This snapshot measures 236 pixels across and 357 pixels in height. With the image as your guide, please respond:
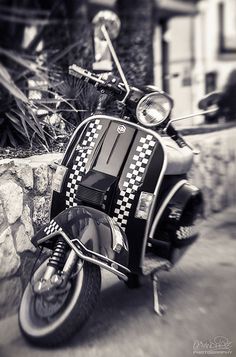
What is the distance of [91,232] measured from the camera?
9.16 feet

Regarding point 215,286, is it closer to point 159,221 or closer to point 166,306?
point 166,306

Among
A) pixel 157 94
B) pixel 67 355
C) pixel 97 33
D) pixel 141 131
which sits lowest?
pixel 67 355

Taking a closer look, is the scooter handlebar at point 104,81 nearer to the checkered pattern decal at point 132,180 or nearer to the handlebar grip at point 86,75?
the handlebar grip at point 86,75

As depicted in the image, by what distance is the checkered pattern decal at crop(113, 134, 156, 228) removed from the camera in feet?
10.3

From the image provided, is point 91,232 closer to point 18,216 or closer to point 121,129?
point 121,129

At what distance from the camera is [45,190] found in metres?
3.68

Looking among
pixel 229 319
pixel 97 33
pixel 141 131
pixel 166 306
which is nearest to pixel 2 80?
pixel 97 33

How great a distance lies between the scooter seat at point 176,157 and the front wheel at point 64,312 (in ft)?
2.63

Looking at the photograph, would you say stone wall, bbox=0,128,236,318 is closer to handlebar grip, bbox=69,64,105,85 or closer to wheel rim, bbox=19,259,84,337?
wheel rim, bbox=19,259,84,337

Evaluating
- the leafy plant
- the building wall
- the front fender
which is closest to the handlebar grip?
the leafy plant

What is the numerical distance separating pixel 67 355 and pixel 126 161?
1086 millimetres

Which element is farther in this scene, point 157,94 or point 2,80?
point 2,80
